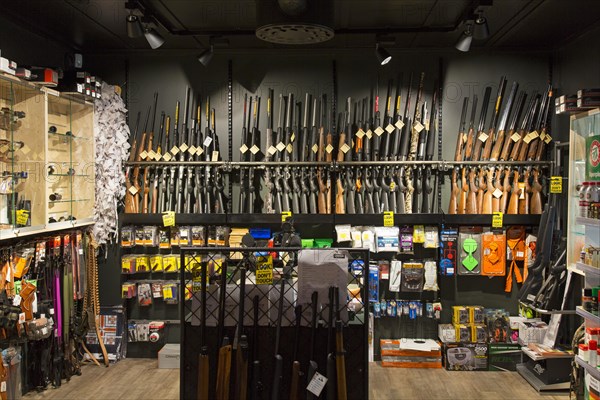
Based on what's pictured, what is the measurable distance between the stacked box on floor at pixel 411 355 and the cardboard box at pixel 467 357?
102mm

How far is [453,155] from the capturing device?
6.04 m

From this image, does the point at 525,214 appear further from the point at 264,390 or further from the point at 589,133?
the point at 264,390

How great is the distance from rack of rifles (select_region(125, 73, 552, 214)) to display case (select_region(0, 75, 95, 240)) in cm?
55

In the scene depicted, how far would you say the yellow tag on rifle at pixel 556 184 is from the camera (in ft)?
17.5

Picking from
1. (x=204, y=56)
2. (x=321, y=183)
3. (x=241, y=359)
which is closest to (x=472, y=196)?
(x=321, y=183)

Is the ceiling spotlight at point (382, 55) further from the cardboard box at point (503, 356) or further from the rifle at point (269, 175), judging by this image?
the cardboard box at point (503, 356)

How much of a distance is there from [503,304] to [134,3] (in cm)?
447

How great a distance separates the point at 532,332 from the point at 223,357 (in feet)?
11.7

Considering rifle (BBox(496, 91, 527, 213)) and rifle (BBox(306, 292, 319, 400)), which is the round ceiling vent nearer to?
rifle (BBox(306, 292, 319, 400))

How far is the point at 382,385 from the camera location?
5.16 m

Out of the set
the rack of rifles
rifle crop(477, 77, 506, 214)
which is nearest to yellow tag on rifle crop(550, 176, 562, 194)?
the rack of rifles

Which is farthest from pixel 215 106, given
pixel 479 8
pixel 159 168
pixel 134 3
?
pixel 479 8

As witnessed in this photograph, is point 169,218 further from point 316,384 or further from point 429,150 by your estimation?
point 316,384

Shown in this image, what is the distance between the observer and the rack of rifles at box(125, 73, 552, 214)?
578 cm
